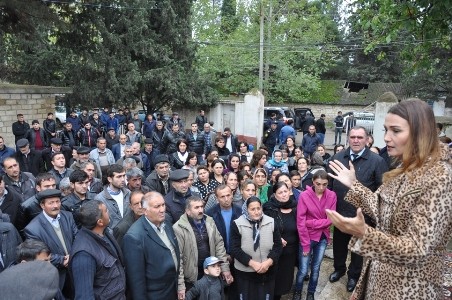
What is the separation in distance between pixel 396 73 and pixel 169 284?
36.1 m

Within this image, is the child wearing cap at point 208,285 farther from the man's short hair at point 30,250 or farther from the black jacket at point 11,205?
the black jacket at point 11,205

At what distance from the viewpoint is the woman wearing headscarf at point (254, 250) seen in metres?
4.28

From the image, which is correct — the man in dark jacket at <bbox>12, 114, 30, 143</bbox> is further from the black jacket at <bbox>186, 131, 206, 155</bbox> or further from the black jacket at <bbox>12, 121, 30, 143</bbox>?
the black jacket at <bbox>186, 131, 206, 155</bbox>

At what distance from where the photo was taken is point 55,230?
3953 millimetres

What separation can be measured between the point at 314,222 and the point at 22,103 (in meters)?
12.7

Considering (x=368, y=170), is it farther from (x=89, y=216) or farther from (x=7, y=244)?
(x=7, y=244)

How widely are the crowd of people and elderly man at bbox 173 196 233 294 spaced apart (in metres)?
0.01

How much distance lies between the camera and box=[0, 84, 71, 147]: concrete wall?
43.8 feet

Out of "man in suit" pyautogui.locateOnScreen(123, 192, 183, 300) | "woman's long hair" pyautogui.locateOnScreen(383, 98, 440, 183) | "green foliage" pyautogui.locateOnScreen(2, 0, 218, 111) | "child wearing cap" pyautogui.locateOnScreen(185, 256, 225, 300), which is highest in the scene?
"green foliage" pyautogui.locateOnScreen(2, 0, 218, 111)

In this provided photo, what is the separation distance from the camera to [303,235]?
468 cm

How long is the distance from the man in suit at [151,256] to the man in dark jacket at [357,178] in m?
2.15

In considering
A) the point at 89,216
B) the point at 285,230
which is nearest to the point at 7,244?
the point at 89,216

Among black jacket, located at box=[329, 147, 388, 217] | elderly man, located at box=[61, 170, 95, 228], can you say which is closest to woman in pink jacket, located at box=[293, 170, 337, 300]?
black jacket, located at box=[329, 147, 388, 217]

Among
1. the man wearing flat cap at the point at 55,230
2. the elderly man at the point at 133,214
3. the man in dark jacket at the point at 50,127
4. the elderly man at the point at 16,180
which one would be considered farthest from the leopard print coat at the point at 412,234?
the man in dark jacket at the point at 50,127
